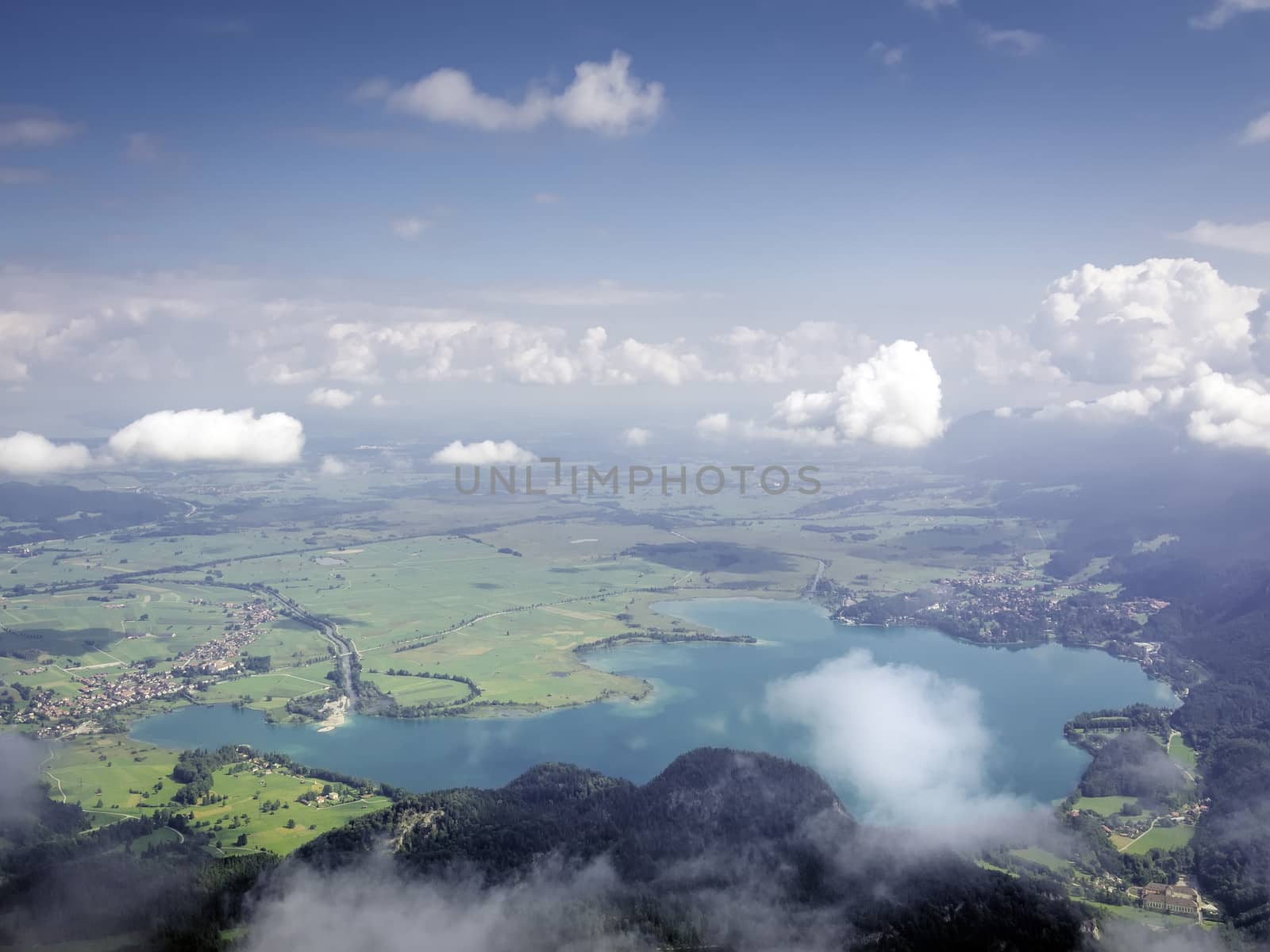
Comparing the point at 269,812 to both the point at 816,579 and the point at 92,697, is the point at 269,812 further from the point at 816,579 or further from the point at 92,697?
the point at 816,579

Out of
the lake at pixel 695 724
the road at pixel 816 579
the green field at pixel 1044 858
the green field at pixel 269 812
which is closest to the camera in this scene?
the green field at pixel 1044 858

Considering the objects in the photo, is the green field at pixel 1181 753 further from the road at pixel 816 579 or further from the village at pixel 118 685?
the village at pixel 118 685

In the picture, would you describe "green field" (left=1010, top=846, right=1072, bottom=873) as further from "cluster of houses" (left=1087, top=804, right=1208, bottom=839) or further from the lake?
the lake

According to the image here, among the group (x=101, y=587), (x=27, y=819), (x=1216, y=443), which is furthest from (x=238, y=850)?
(x=1216, y=443)

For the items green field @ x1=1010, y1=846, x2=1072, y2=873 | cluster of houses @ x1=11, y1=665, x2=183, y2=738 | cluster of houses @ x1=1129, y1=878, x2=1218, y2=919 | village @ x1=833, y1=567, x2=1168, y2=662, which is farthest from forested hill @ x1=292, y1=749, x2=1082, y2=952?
village @ x1=833, y1=567, x2=1168, y2=662

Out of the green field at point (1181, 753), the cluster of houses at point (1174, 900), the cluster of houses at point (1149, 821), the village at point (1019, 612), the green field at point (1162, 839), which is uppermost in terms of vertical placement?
the village at point (1019, 612)

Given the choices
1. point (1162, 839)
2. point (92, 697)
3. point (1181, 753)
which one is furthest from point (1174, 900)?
point (92, 697)

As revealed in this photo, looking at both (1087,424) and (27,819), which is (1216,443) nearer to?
(1087,424)

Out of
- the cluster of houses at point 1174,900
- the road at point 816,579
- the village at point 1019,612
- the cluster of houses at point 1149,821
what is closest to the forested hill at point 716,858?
the cluster of houses at point 1174,900
